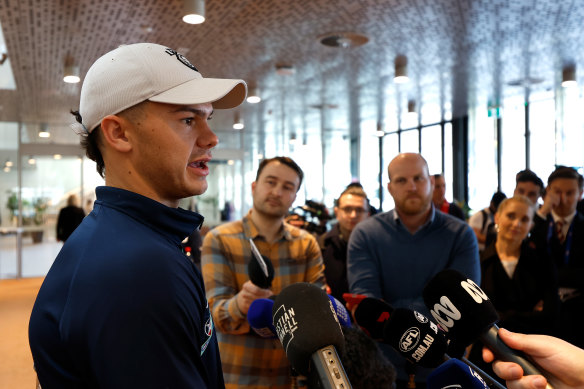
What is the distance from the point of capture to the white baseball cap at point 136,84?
92 cm

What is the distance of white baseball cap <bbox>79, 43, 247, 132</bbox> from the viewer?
92 centimetres

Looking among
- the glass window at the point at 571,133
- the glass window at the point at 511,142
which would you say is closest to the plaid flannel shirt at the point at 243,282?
the glass window at the point at 571,133

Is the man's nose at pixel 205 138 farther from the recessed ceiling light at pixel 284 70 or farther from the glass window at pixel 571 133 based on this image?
the glass window at pixel 571 133

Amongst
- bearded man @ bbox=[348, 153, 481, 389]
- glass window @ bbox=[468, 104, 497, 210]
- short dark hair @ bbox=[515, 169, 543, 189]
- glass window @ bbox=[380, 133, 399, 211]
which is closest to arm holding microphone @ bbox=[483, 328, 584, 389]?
bearded man @ bbox=[348, 153, 481, 389]

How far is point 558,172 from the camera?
406cm

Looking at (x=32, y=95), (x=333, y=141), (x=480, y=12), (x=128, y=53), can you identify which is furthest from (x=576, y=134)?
(x=128, y=53)

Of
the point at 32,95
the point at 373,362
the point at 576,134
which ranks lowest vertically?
the point at 373,362

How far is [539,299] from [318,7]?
3403 millimetres

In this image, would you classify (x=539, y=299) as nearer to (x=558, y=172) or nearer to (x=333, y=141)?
(x=558, y=172)

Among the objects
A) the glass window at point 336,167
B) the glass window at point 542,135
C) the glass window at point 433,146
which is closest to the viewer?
the glass window at point 542,135

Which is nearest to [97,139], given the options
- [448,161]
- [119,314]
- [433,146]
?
[119,314]

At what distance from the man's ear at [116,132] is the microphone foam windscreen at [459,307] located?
76cm

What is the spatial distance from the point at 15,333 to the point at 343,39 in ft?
16.7

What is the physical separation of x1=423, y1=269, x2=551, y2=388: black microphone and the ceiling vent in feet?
16.8
